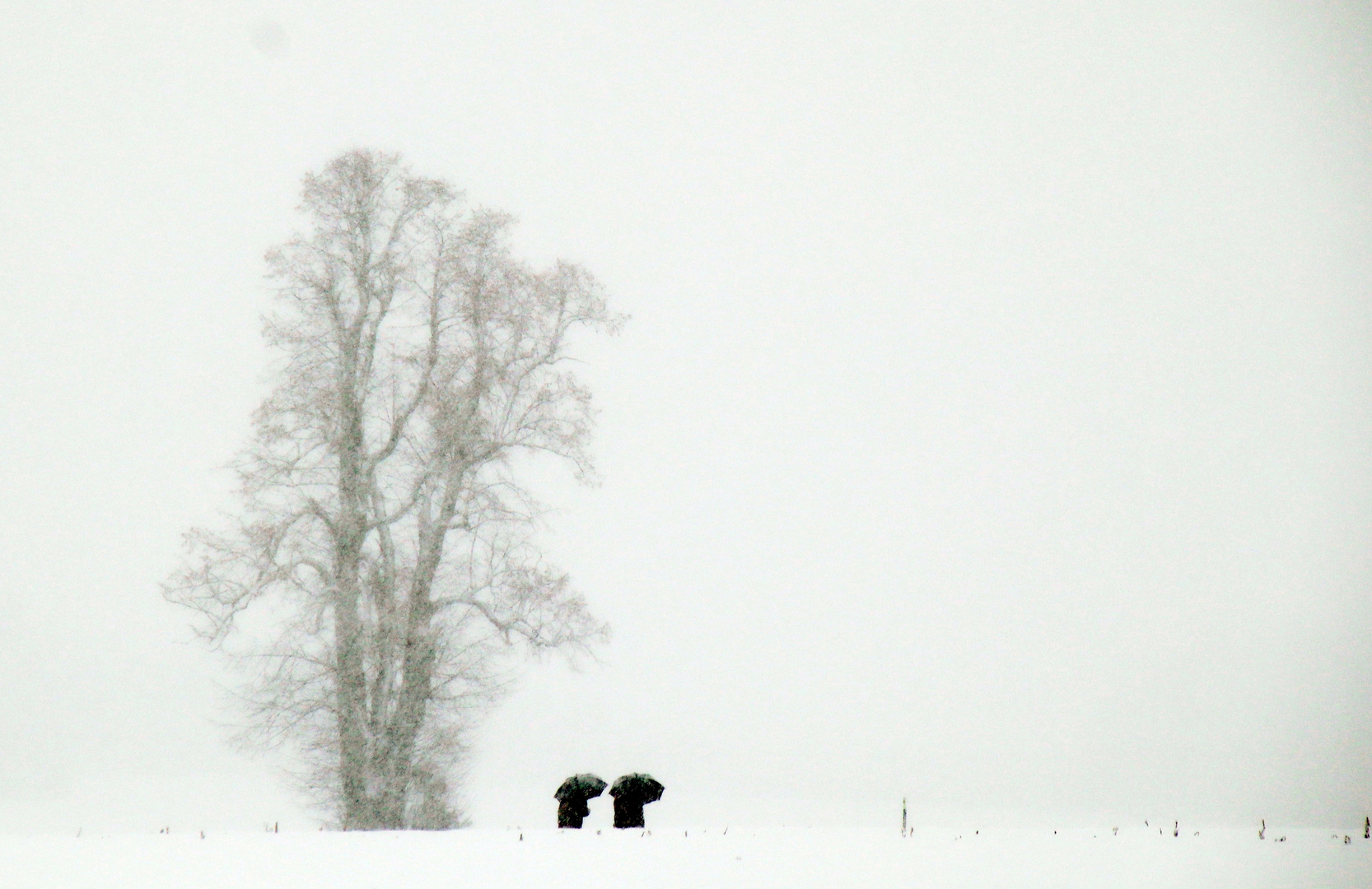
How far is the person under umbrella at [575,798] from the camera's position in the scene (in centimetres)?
1328

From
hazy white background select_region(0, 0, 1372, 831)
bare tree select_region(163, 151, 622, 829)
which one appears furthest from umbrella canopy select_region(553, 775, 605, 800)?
hazy white background select_region(0, 0, 1372, 831)

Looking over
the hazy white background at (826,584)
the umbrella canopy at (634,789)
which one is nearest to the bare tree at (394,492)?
the hazy white background at (826,584)

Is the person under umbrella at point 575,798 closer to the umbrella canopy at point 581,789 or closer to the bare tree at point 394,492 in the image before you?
the umbrella canopy at point 581,789

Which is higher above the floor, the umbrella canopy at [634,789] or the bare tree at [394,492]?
the bare tree at [394,492]

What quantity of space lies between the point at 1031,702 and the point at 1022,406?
2731 inches

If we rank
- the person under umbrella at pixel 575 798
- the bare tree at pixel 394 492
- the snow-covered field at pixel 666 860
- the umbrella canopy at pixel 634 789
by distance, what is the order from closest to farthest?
the snow-covered field at pixel 666 860, the umbrella canopy at pixel 634 789, the person under umbrella at pixel 575 798, the bare tree at pixel 394 492

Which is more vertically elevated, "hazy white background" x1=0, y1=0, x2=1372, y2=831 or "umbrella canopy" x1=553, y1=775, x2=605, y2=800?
"hazy white background" x1=0, y1=0, x2=1372, y2=831

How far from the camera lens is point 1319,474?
56844 millimetres

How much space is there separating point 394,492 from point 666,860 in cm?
930

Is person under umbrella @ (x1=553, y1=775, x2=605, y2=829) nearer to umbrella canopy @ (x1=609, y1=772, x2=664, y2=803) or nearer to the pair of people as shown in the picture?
the pair of people

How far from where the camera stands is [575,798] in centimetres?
1329

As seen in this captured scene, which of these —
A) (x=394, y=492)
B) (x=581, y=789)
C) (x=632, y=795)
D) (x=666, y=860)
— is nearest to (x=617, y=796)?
(x=632, y=795)

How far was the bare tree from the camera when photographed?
16.5 metres

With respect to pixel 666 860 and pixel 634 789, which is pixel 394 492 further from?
pixel 666 860
